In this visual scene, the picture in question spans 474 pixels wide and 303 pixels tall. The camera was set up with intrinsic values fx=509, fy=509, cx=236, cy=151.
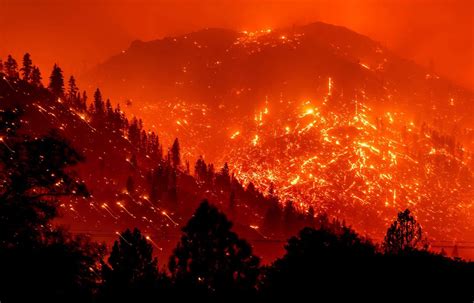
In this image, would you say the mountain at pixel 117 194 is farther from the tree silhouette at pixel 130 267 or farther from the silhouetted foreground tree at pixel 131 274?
the silhouetted foreground tree at pixel 131 274

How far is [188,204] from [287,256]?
145 metres

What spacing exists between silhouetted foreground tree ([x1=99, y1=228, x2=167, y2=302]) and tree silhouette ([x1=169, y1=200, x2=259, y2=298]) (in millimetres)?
1784

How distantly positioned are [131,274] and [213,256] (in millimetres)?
5492

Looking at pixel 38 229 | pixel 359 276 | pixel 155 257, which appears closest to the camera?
pixel 38 229

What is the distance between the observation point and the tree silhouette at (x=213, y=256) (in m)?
27.3

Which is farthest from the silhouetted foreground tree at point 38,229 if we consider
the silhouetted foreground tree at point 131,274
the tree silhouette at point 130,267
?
the tree silhouette at point 130,267

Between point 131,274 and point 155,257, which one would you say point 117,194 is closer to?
point 131,274

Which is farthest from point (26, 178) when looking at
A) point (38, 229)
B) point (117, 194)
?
point (117, 194)

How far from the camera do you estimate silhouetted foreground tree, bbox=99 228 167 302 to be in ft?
69.1

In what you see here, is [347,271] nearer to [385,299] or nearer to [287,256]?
[385,299]

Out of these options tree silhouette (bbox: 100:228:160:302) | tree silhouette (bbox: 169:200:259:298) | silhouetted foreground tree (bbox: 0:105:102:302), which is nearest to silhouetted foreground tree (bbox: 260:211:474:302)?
tree silhouette (bbox: 169:200:259:298)

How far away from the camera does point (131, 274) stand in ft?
98.0

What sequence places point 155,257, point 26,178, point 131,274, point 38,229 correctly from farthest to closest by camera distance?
point 131,274 < point 155,257 < point 38,229 < point 26,178

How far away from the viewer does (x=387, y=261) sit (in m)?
24.9
